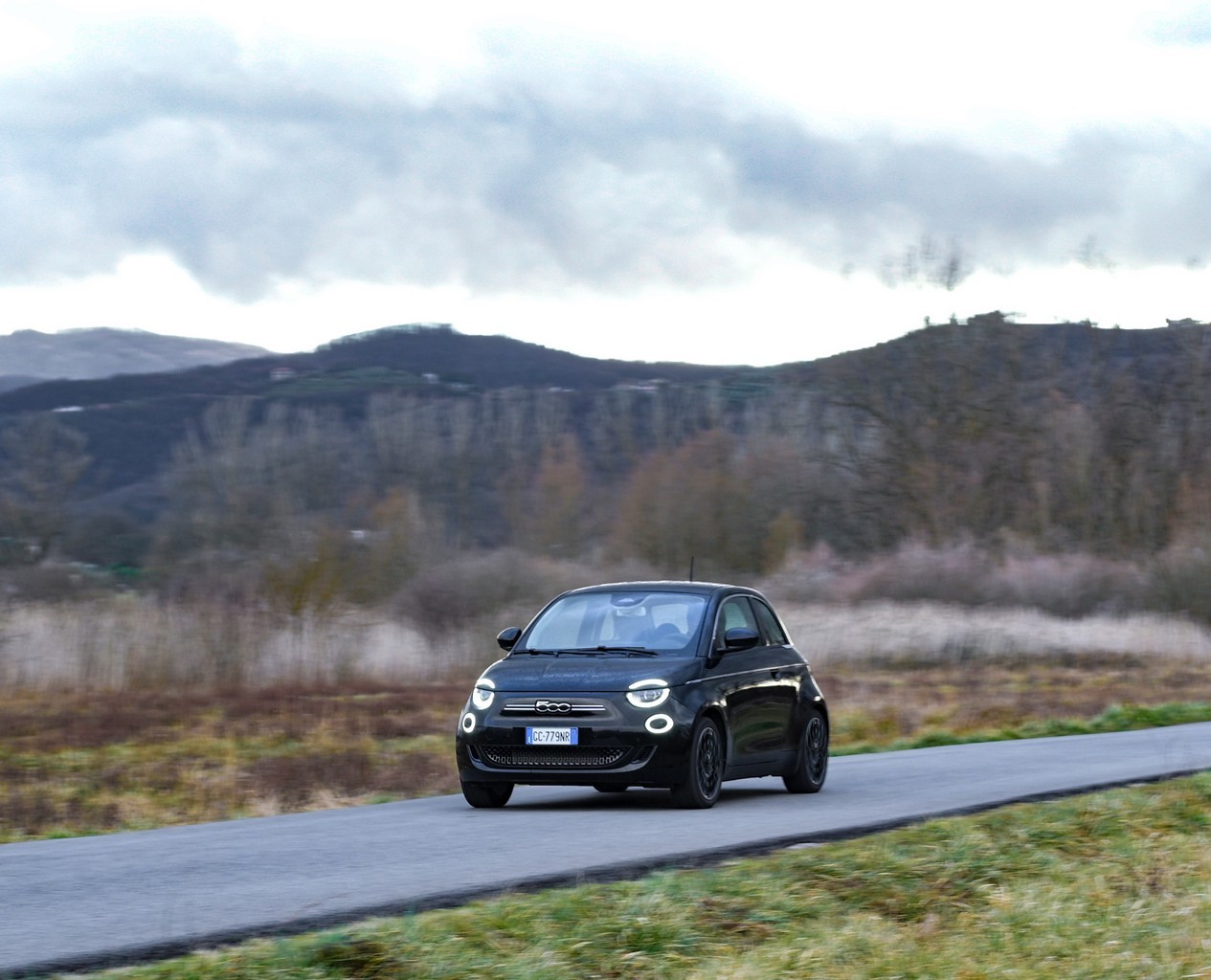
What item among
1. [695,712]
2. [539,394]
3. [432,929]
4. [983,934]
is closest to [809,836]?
[695,712]

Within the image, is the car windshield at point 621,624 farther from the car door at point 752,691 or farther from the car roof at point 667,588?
the car door at point 752,691

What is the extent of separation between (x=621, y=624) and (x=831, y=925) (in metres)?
5.97

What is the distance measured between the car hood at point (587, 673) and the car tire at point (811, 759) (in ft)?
6.27

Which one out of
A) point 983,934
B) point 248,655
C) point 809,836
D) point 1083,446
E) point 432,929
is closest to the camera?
point 432,929

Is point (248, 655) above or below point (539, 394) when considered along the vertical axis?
below

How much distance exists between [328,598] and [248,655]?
6960 millimetres

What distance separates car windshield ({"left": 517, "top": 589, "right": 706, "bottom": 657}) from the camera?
13141 mm

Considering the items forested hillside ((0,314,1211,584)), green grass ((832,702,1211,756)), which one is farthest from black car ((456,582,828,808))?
forested hillside ((0,314,1211,584))

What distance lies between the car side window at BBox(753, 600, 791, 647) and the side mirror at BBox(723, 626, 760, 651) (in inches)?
37.2

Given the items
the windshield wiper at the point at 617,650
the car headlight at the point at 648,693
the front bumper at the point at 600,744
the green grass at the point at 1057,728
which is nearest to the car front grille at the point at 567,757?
the front bumper at the point at 600,744

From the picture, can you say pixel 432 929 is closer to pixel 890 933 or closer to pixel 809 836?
pixel 890 933

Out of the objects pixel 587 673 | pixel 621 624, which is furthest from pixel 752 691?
pixel 587 673

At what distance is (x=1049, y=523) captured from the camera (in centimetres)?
6156

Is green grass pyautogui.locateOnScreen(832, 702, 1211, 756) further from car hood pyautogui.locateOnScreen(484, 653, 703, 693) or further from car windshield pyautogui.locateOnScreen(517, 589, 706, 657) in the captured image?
car hood pyautogui.locateOnScreen(484, 653, 703, 693)
